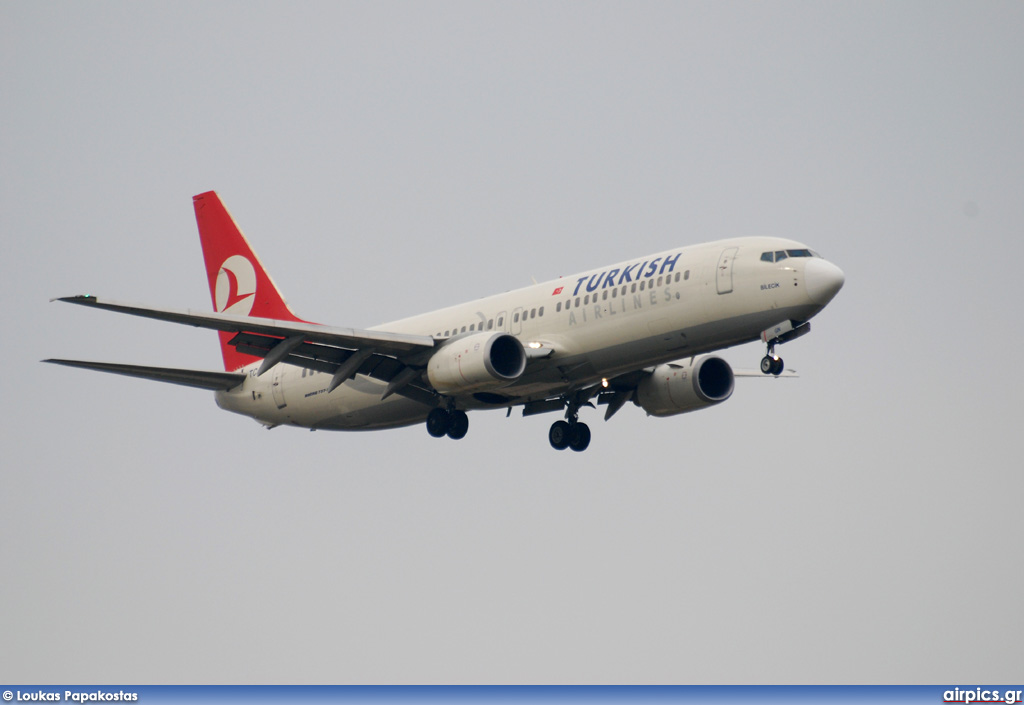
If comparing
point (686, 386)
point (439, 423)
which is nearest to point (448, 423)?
point (439, 423)

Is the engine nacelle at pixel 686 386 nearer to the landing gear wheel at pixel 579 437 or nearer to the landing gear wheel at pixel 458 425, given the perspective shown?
the landing gear wheel at pixel 579 437

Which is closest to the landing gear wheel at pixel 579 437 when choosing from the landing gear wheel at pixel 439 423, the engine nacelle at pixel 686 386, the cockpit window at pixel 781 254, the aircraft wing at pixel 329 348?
the engine nacelle at pixel 686 386

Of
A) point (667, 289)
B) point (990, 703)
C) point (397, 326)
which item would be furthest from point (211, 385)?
point (990, 703)

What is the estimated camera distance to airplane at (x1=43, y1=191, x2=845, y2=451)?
119 feet

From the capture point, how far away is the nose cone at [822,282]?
35.6 m

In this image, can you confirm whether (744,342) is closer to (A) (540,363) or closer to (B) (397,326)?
(A) (540,363)

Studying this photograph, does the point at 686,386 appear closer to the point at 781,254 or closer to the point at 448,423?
the point at 448,423

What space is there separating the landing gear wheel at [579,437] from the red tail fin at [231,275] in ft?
34.6

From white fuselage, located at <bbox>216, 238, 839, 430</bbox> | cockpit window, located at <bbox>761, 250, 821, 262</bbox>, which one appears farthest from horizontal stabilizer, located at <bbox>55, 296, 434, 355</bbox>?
cockpit window, located at <bbox>761, 250, 821, 262</bbox>

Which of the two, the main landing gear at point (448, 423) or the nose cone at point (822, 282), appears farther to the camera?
the main landing gear at point (448, 423)

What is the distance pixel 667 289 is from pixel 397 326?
425 inches

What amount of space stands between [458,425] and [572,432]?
4367 mm

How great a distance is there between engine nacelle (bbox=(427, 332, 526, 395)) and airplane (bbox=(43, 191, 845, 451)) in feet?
0.13

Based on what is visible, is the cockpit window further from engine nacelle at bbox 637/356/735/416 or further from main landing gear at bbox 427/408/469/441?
main landing gear at bbox 427/408/469/441
